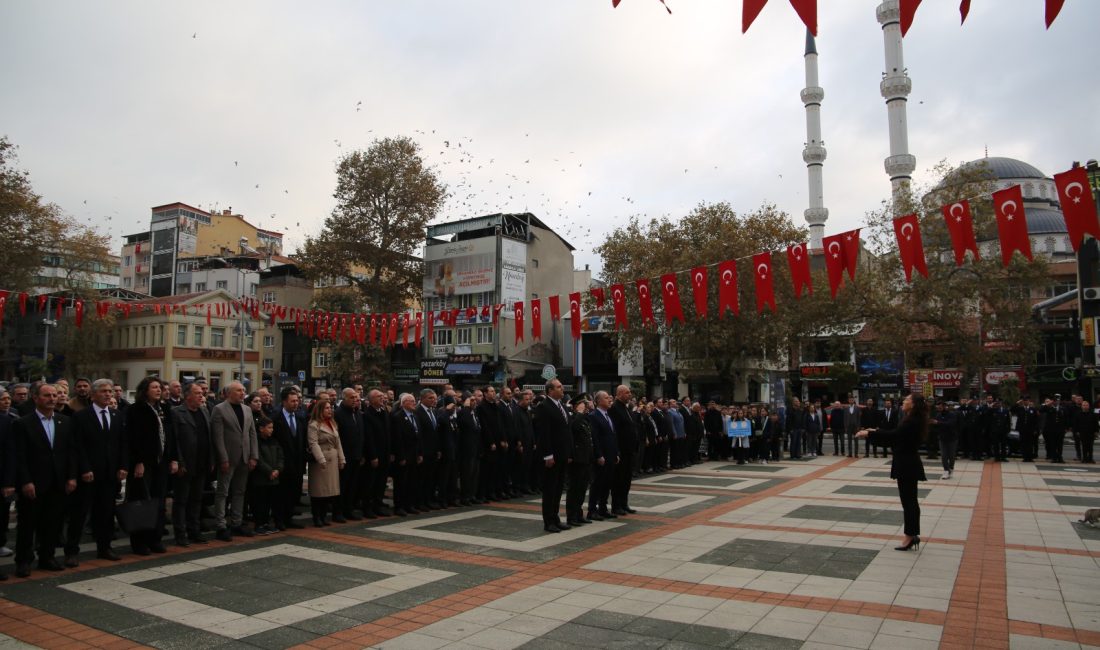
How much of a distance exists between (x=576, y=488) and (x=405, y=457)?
2646 mm

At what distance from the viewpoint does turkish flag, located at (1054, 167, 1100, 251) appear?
9258 millimetres

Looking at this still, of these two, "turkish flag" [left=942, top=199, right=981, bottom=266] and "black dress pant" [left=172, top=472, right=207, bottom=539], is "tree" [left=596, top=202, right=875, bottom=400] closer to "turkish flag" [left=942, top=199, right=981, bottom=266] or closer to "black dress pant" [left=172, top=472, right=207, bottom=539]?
"turkish flag" [left=942, top=199, right=981, bottom=266]

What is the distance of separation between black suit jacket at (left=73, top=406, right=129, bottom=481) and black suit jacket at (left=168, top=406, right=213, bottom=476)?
0.52 m

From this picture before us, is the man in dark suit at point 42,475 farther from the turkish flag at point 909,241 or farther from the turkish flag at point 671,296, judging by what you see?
the turkish flag at point 671,296

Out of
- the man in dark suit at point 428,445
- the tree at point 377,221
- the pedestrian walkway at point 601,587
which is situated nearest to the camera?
the pedestrian walkway at point 601,587

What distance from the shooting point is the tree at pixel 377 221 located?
1709 inches

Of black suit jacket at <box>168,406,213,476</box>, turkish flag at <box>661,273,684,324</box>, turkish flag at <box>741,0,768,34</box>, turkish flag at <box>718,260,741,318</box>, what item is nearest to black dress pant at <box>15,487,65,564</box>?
black suit jacket at <box>168,406,213,476</box>

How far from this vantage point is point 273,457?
8.80m

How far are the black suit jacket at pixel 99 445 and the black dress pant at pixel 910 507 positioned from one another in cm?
830

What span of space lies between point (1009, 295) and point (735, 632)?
3113 cm

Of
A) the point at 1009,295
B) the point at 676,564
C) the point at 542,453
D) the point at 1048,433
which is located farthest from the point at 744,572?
the point at 1009,295

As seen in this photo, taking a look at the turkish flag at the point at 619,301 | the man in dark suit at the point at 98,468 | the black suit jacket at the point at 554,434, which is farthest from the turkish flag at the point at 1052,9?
the turkish flag at the point at 619,301

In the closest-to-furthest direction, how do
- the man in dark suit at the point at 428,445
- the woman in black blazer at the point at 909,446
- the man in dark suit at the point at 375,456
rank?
the woman in black blazer at the point at 909,446, the man in dark suit at the point at 375,456, the man in dark suit at the point at 428,445

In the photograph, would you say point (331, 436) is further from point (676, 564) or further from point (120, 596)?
point (676, 564)
